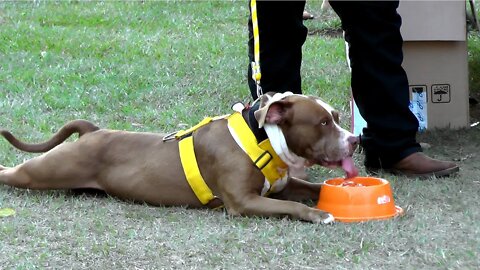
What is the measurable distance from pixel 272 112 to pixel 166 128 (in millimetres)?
1942

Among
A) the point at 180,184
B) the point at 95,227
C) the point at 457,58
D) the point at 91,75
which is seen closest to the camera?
the point at 95,227

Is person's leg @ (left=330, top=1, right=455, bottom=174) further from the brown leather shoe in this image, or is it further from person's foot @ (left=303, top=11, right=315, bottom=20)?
person's foot @ (left=303, top=11, right=315, bottom=20)

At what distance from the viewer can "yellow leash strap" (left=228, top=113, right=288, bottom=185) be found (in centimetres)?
343

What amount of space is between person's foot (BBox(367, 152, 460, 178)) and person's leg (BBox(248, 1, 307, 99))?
65cm

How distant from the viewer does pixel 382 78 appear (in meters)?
3.95

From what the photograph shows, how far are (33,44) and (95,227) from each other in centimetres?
433

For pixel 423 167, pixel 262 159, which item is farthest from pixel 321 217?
pixel 423 167

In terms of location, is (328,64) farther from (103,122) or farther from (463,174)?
(463,174)

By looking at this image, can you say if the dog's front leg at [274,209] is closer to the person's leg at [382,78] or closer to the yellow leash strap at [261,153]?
the yellow leash strap at [261,153]

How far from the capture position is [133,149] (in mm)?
3736

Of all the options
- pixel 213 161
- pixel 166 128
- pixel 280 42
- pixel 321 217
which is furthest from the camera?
pixel 166 128

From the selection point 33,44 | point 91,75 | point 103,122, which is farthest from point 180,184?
point 33,44

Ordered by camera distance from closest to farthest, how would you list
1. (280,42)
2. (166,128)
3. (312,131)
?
(312,131), (280,42), (166,128)

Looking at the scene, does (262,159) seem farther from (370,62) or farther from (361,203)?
(370,62)
